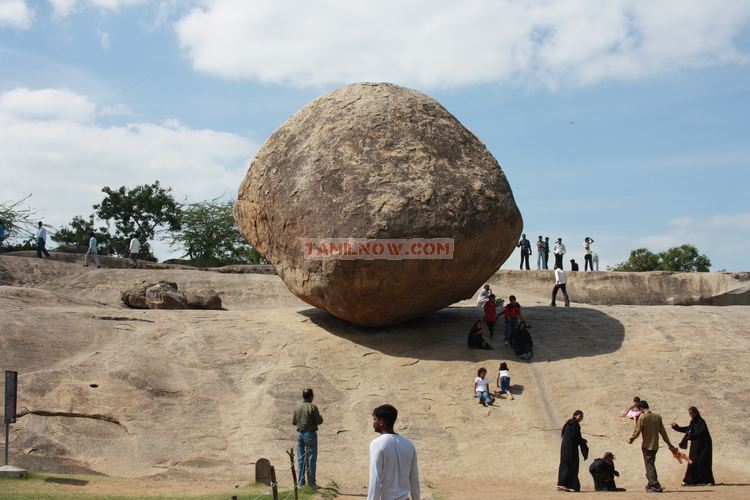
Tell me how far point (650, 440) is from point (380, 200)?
5652mm

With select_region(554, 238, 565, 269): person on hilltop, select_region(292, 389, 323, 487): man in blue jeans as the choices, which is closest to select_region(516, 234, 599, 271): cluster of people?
select_region(554, 238, 565, 269): person on hilltop

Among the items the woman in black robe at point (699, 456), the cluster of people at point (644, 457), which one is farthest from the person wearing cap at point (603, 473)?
the woman in black robe at point (699, 456)

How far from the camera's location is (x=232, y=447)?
11.0m

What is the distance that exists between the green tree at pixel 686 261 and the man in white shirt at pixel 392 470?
31.8 metres

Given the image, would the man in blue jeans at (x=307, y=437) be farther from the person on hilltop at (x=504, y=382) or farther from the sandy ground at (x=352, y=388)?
the person on hilltop at (x=504, y=382)

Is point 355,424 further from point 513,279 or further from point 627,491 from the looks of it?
point 513,279

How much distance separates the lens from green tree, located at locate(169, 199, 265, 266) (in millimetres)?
32188

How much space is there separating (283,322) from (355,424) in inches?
149

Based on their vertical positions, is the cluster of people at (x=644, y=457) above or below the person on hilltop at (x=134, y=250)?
below

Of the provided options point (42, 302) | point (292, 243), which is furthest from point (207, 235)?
point (292, 243)

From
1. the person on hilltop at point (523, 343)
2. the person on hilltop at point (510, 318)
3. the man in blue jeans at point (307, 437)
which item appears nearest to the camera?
the man in blue jeans at point (307, 437)

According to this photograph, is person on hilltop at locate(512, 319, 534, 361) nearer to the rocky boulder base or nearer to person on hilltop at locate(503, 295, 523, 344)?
person on hilltop at locate(503, 295, 523, 344)

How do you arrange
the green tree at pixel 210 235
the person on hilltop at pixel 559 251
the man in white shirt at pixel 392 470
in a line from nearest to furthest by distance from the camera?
the man in white shirt at pixel 392 470 < the person on hilltop at pixel 559 251 < the green tree at pixel 210 235

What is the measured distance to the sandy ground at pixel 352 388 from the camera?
34.6ft
